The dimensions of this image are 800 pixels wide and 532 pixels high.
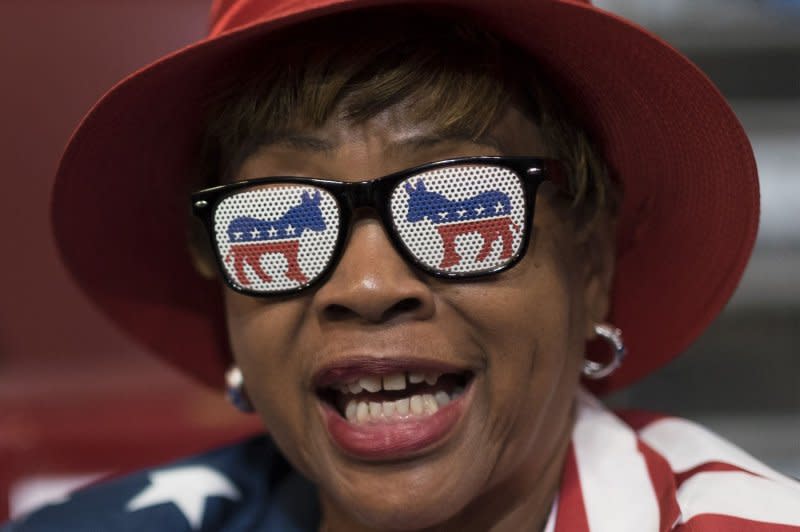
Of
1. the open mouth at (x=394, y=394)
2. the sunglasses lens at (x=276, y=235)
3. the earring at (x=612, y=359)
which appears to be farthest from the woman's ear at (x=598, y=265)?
the sunglasses lens at (x=276, y=235)

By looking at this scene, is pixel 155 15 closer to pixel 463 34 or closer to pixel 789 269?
pixel 463 34

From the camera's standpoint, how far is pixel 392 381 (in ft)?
3.60

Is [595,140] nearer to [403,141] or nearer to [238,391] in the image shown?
[403,141]

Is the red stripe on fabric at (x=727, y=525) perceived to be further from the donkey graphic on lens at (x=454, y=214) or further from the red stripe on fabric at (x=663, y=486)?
the donkey graphic on lens at (x=454, y=214)

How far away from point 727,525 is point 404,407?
0.39 metres

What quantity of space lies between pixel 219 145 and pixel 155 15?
78cm

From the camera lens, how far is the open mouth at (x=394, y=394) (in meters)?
1.10

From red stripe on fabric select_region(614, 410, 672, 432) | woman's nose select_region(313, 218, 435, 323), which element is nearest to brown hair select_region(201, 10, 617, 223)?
woman's nose select_region(313, 218, 435, 323)

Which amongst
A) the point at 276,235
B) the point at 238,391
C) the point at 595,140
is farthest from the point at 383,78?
the point at 238,391

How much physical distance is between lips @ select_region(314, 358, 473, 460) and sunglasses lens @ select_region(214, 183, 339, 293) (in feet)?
0.38

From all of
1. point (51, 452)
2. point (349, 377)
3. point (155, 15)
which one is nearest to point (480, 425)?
point (349, 377)

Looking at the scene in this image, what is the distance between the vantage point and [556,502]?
1254 mm

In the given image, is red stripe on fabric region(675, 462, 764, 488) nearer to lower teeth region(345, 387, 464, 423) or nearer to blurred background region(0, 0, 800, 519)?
lower teeth region(345, 387, 464, 423)

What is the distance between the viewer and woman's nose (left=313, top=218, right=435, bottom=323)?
40.5 inches
